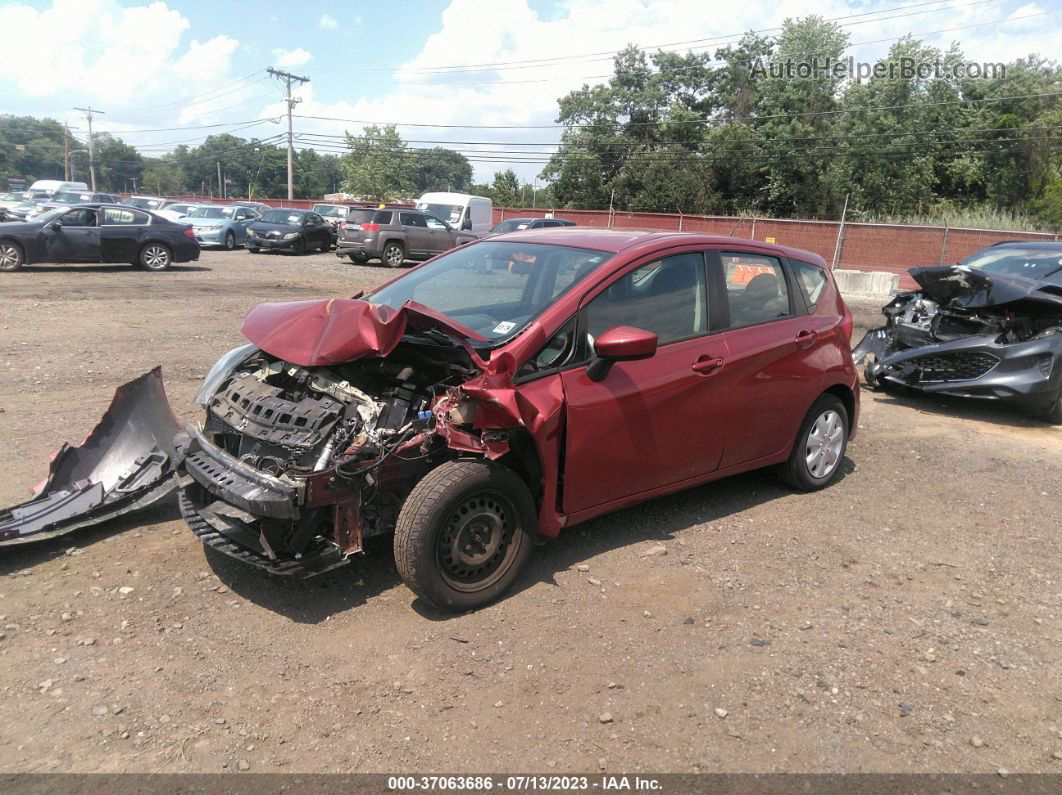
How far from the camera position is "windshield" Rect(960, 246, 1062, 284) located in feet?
28.7

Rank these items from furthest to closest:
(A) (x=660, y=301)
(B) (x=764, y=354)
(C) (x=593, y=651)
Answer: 1. (B) (x=764, y=354)
2. (A) (x=660, y=301)
3. (C) (x=593, y=651)

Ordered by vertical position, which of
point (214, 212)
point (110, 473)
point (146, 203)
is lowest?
point (110, 473)

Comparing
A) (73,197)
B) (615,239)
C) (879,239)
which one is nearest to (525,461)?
(615,239)

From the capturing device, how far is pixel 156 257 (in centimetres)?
1814

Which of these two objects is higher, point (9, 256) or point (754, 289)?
point (754, 289)

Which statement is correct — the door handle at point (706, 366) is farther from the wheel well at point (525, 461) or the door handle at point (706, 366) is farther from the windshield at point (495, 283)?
the wheel well at point (525, 461)

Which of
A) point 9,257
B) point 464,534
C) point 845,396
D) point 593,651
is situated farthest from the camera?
point 9,257

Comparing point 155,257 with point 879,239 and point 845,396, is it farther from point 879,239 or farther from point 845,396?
point 879,239

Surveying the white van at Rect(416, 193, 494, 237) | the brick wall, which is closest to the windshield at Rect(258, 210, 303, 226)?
the white van at Rect(416, 193, 494, 237)

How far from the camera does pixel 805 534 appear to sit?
498 centimetres

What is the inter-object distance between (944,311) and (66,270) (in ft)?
55.9

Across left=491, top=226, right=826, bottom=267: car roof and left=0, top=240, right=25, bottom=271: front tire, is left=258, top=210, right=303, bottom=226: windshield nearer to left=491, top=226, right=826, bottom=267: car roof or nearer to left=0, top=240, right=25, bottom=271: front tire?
left=0, top=240, right=25, bottom=271: front tire

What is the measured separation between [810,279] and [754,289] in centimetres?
75

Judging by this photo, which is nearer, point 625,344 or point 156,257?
point 625,344
